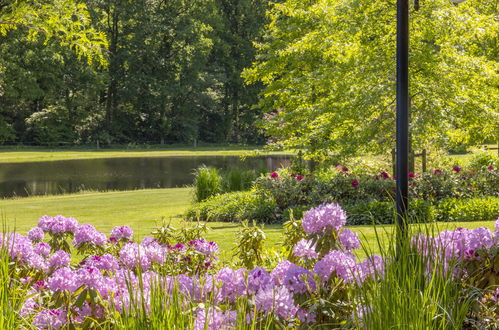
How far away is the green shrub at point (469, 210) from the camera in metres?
10.8

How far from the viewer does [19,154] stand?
45.3 meters

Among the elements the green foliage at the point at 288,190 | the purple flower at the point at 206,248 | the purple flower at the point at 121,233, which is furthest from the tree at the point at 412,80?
the purple flower at the point at 206,248

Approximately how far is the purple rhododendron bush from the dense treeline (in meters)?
49.1

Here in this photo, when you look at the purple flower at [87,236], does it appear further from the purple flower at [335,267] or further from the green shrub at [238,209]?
the green shrub at [238,209]

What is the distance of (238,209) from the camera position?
1330cm

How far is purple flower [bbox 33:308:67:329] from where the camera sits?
2885 mm

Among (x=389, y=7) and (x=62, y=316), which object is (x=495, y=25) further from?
(x=62, y=316)

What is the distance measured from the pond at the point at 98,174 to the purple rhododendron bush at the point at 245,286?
60.1 feet

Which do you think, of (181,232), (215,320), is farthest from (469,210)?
(215,320)

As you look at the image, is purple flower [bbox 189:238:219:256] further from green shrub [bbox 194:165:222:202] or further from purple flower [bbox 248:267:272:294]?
green shrub [bbox 194:165:222:202]

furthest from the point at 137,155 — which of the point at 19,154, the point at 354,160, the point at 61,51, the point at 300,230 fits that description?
the point at 300,230

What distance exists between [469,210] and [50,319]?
937 centimetres

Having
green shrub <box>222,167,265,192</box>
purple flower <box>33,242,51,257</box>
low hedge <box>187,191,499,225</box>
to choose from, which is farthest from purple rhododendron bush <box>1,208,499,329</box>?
green shrub <box>222,167,265,192</box>

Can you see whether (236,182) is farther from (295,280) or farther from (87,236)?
(295,280)
